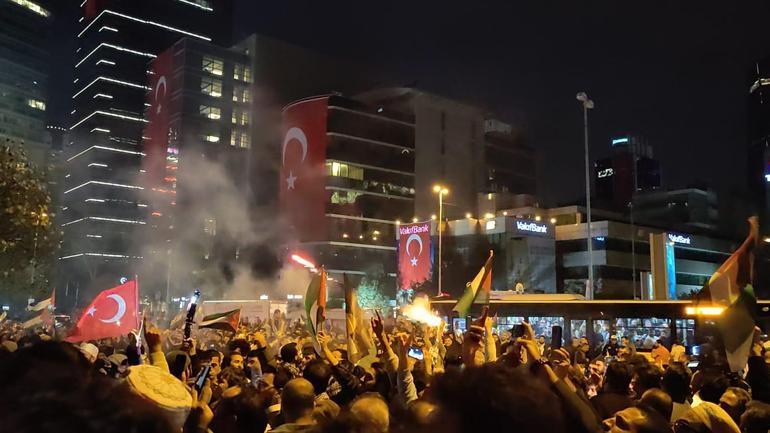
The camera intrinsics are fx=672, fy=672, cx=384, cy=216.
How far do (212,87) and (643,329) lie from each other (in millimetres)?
73525

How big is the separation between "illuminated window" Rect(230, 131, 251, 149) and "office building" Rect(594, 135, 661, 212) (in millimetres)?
57534

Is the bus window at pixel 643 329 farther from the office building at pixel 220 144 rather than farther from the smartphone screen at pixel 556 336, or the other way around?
the office building at pixel 220 144

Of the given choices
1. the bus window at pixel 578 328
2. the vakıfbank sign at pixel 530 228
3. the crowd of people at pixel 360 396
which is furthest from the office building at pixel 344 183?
the crowd of people at pixel 360 396

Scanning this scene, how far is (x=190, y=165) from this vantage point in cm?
8294

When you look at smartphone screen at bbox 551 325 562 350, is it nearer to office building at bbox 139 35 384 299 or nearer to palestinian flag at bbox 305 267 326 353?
palestinian flag at bbox 305 267 326 353

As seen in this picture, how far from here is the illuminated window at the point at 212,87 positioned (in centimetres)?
8381

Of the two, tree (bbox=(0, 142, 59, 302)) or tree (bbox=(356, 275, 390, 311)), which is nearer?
tree (bbox=(0, 142, 59, 302))

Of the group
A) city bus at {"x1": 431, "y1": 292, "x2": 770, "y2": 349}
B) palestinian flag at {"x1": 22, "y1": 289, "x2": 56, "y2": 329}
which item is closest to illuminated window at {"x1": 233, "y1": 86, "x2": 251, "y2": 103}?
palestinian flag at {"x1": 22, "y1": 289, "x2": 56, "y2": 329}

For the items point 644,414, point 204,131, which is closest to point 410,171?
point 204,131

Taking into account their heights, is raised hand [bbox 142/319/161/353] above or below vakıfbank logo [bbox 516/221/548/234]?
below

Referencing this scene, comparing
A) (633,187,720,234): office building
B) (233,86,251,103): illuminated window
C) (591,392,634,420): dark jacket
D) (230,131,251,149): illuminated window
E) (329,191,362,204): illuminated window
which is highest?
(233,86,251,103): illuminated window

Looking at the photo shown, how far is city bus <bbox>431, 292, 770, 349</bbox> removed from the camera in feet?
63.0

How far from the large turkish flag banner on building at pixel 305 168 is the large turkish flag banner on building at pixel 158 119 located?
2271cm

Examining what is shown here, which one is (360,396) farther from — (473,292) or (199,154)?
(199,154)
